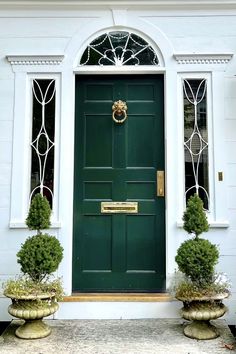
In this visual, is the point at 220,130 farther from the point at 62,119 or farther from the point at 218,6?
the point at 62,119

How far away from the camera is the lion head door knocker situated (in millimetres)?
3578

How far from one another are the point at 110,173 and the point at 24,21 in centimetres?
172

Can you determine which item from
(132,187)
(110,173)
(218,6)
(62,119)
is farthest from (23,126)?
(218,6)

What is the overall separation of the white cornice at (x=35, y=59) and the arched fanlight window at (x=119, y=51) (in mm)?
242

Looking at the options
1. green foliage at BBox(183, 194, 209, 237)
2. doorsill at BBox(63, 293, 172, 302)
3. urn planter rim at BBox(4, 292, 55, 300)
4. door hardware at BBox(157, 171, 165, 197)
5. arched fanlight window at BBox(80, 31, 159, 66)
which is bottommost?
doorsill at BBox(63, 293, 172, 302)

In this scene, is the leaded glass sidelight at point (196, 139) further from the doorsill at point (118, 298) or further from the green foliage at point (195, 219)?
the doorsill at point (118, 298)

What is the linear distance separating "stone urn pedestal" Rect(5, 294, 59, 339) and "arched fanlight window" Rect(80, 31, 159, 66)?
2215mm

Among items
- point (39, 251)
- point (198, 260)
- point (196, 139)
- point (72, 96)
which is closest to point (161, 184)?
point (196, 139)

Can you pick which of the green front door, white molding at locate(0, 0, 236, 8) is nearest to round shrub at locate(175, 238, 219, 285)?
the green front door

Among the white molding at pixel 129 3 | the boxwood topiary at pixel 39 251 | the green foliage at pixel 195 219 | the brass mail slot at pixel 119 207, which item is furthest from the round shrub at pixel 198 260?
the white molding at pixel 129 3

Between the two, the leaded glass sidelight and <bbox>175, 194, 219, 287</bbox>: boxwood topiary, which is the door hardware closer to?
the leaded glass sidelight

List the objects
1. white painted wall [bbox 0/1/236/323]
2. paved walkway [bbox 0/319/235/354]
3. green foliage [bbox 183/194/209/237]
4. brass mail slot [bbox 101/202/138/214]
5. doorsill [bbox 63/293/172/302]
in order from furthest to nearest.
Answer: brass mail slot [bbox 101/202/138/214] → white painted wall [bbox 0/1/236/323] → doorsill [bbox 63/293/172/302] → green foliage [bbox 183/194/209/237] → paved walkway [bbox 0/319/235/354]

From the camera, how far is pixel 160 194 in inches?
138

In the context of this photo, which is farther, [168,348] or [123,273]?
[123,273]
